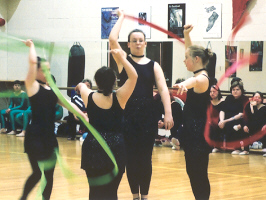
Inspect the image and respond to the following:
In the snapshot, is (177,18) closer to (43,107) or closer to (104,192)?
(43,107)

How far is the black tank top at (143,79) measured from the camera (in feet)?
13.8

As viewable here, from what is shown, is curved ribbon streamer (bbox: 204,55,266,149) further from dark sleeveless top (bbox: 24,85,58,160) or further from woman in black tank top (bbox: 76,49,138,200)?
woman in black tank top (bbox: 76,49,138,200)

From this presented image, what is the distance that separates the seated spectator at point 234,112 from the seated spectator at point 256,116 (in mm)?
119

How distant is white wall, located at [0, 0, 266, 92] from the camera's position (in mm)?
9133

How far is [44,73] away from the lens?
12.1ft

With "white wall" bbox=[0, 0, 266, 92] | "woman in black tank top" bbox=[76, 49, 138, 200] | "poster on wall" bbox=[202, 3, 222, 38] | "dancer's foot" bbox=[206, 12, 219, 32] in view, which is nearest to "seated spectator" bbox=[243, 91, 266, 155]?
"white wall" bbox=[0, 0, 266, 92]

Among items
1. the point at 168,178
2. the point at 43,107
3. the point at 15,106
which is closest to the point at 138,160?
the point at 43,107

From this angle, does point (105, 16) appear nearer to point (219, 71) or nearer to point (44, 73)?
point (219, 71)

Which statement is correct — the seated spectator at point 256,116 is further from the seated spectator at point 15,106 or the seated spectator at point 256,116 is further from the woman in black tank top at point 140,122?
the seated spectator at point 15,106

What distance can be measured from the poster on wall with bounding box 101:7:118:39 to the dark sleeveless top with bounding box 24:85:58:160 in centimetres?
752

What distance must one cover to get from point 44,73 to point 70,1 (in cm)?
844

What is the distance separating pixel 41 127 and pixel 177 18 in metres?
6.94

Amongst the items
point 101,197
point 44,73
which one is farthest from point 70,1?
point 101,197

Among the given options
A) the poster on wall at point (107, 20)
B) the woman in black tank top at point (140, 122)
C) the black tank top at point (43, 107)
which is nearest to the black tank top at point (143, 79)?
the woman in black tank top at point (140, 122)
